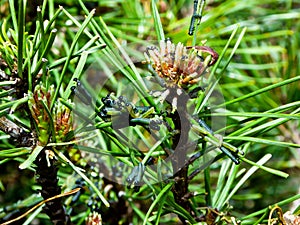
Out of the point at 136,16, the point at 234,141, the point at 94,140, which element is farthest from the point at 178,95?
the point at 136,16

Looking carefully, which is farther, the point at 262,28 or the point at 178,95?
the point at 262,28

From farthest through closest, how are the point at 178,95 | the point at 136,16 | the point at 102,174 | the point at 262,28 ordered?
the point at 262,28
the point at 136,16
the point at 102,174
the point at 178,95

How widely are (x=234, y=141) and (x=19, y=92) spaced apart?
204mm

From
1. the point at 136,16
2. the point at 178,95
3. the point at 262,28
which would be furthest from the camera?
the point at 262,28

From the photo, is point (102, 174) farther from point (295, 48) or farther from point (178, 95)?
point (295, 48)

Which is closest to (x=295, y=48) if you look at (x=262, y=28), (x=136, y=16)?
(x=262, y=28)

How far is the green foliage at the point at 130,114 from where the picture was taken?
0.43m

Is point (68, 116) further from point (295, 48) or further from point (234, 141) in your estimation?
point (295, 48)

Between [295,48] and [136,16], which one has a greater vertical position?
[136,16]

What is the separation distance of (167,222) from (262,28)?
1.37 ft

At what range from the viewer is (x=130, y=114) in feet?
1.44

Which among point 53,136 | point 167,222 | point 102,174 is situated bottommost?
point 167,222

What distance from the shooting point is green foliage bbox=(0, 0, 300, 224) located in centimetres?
43

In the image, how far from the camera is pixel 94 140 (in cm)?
62
